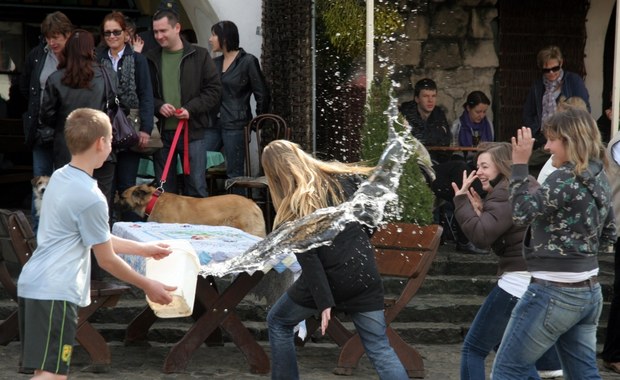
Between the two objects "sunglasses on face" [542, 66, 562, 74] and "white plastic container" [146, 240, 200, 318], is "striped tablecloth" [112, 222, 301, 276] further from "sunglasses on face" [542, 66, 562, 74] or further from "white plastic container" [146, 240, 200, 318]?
"sunglasses on face" [542, 66, 562, 74]

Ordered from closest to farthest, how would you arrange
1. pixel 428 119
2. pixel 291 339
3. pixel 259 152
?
pixel 291 339 < pixel 259 152 < pixel 428 119

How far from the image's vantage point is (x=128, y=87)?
10.4 m

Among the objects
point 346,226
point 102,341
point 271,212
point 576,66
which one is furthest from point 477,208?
point 576,66

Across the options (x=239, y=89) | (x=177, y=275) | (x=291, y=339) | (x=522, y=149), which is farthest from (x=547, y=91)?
(x=177, y=275)

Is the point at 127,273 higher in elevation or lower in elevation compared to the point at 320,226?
lower

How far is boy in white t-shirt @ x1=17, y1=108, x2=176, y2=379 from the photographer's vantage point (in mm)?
5816

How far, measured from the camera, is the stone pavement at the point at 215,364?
8.42 metres

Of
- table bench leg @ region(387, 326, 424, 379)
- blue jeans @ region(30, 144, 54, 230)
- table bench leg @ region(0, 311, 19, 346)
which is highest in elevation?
blue jeans @ region(30, 144, 54, 230)

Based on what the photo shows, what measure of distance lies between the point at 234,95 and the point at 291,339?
4960 millimetres

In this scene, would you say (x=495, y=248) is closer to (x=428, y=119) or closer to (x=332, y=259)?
(x=332, y=259)

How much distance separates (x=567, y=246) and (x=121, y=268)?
216cm

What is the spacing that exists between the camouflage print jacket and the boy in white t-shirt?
1890 mm

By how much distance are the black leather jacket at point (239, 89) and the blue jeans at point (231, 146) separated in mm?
56

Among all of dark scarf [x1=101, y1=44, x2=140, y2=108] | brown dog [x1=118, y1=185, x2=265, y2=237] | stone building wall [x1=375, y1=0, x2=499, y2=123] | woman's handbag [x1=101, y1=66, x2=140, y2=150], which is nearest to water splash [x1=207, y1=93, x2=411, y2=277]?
brown dog [x1=118, y1=185, x2=265, y2=237]
